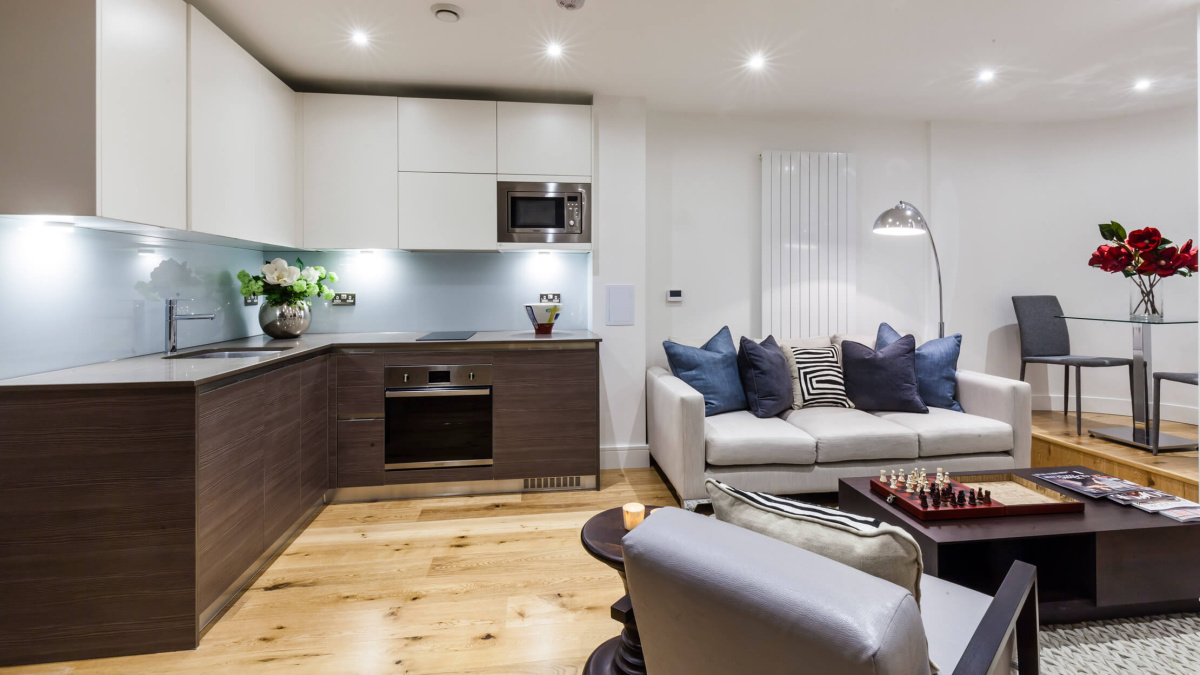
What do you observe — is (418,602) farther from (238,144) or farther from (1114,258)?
(1114,258)

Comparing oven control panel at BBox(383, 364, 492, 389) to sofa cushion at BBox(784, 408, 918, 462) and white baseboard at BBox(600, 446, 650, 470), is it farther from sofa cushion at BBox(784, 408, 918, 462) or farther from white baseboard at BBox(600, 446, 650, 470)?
sofa cushion at BBox(784, 408, 918, 462)

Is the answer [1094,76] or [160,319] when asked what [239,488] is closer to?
[160,319]

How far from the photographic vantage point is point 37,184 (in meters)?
1.77

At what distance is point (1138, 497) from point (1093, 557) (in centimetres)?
47

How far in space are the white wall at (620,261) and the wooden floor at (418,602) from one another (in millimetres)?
820

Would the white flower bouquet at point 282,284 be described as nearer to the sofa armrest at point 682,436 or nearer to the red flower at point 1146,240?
the sofa armrest at point 682,436

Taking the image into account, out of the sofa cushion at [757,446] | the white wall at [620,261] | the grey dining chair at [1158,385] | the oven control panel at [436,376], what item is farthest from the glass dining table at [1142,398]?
the oven control panel at [436,376]

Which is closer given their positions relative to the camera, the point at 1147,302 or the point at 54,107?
the point at 54,107

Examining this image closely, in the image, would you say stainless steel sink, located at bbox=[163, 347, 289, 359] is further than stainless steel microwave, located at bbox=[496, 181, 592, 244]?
No

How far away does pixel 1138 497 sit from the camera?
214 centimetres

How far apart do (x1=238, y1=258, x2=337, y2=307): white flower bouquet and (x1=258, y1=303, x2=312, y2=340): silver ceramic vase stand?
0.09 ft

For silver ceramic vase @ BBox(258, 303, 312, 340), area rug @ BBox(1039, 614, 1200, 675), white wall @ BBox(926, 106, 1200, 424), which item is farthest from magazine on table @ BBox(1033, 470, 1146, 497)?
silver ceramic vase @ BBox(258, 303, 312, 340)

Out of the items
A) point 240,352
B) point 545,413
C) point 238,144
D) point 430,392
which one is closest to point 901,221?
point 545,413

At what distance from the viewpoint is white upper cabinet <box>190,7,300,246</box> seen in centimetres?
234
